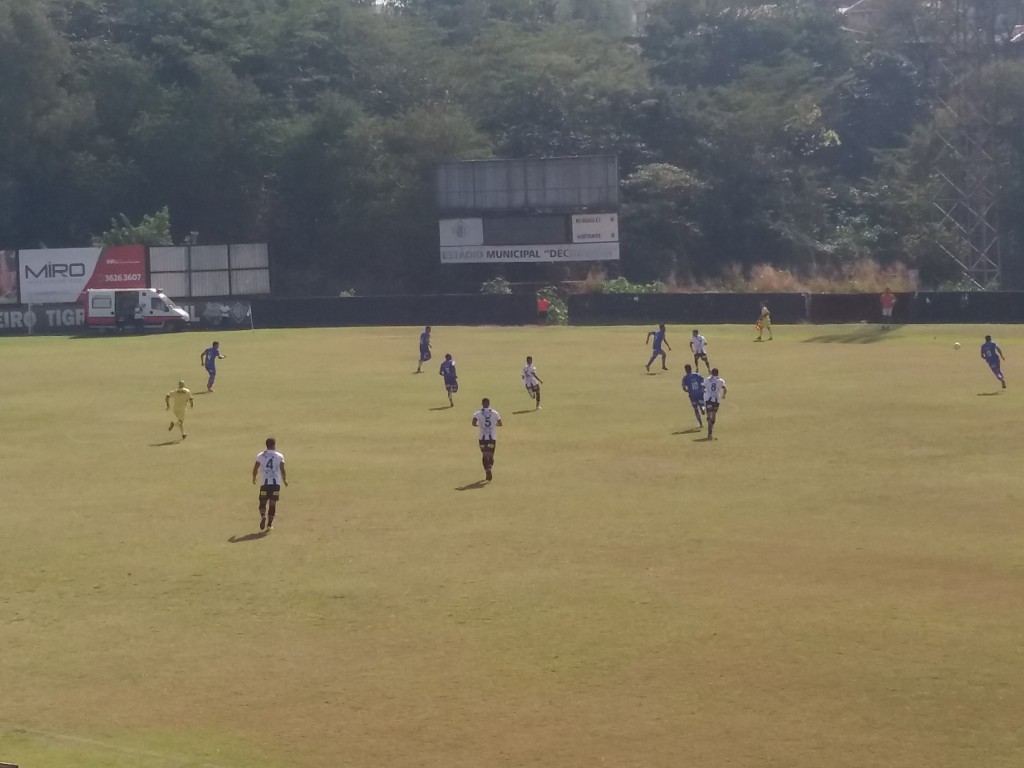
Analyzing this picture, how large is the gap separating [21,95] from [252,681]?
83.5 metres

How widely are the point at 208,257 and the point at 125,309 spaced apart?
306 inches

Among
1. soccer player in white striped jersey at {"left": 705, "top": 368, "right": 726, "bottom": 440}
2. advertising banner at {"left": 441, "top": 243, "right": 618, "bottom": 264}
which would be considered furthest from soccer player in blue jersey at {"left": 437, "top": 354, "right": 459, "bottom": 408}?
advertising banner at {"left": 441, "top": 243, "right": 618, "bottom": 264}

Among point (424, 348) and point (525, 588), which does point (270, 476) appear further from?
point (424, 348)

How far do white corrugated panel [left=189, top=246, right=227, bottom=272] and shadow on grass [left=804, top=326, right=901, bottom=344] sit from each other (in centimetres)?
3267

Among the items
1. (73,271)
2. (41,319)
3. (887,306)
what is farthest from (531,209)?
(41,319)

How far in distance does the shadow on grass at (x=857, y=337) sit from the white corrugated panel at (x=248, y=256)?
31.7 m

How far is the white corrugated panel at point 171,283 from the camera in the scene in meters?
75.4

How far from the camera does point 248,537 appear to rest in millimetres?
23469

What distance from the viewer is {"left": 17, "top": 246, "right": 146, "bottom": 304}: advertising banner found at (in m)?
74.8

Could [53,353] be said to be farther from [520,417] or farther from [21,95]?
[21,95]

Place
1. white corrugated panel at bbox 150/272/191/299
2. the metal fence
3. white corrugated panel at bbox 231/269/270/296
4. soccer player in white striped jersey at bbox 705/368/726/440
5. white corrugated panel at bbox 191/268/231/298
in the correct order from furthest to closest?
white corrugated panel at bbox 231/269/270/296 → white corrugated panel at bbox 191/268/231/298 → the metal fence → white corrugated panel at bbox 150/272/191/299 → soccer player in white striped jersey at bbox 705/368/726/440

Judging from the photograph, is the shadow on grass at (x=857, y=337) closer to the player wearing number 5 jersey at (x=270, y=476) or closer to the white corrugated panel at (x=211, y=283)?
the white corrugated panel at (x=211, y=283)

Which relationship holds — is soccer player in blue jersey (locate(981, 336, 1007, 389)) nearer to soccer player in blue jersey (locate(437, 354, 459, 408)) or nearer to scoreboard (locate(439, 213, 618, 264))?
soccer player in blue jersey (locate(437, 354, 459, 408))

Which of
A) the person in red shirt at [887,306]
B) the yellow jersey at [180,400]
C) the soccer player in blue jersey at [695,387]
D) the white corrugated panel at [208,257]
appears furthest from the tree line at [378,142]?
the soccer player in blue jersey at [695,387]
